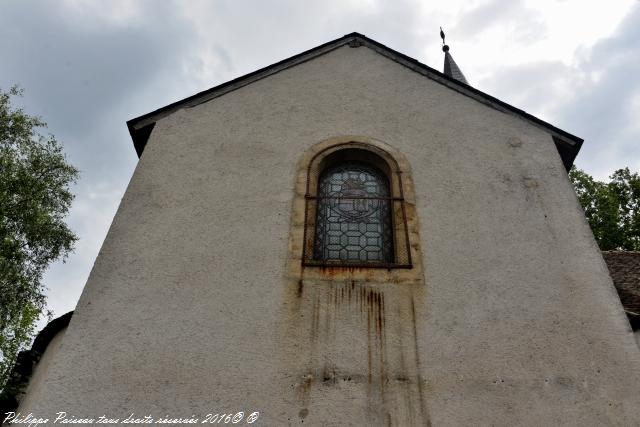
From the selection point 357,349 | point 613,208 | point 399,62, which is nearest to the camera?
point 357,349

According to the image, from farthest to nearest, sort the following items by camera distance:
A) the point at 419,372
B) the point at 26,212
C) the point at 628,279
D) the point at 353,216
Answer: the point at 26,212 → the point at 628,279 → the point at 353,216 → the point at 419,372

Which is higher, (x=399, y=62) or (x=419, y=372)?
(x=399, y=62)

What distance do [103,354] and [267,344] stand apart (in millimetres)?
1390

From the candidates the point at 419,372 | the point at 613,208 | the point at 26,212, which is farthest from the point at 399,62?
the point at 613,208

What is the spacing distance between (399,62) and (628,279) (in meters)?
4.32

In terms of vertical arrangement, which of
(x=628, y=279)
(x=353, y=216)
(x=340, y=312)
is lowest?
(x=340, y=312)

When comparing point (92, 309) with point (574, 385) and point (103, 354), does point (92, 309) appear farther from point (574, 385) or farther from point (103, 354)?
point (574, 385)

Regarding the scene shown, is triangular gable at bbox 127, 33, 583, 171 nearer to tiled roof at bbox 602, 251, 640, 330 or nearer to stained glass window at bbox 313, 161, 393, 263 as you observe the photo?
tiled roof at bbox 602, 251, 640, 330

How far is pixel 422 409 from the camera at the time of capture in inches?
148

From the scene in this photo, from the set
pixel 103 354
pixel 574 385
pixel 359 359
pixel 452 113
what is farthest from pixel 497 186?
pixel 103 354

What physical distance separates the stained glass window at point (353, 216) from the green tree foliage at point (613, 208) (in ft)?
40.6

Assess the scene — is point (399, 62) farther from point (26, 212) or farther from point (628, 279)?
point (26, 212)

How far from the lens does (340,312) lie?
4.30 m

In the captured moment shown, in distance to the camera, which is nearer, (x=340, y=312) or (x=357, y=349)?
(x=357, y=349)
